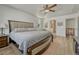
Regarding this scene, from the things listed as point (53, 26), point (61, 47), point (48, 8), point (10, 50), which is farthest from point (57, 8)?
point (10, 50)

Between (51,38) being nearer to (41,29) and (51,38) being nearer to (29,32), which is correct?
(41,29)

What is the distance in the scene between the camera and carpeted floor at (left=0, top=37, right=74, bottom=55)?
1.80 metres

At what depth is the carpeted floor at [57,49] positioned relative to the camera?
1804 mm

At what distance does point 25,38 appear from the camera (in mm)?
1710

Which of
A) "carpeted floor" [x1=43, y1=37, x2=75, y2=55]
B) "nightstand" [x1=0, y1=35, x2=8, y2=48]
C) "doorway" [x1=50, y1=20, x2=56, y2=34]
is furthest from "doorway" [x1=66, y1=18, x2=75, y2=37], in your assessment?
"nightstand" [x1=0, y1=35, x2=8, y2=48]

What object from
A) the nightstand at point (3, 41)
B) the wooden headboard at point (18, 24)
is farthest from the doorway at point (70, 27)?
the nightstand at point (3, 41)

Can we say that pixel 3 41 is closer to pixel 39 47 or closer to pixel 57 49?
pixel 39 47

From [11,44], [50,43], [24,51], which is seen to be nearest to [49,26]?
[50,43]

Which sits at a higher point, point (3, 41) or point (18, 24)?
point (18, 24)

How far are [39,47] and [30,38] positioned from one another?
25cm

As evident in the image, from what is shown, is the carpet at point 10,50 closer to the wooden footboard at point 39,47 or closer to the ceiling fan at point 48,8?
the wooden footboard at point 39,47

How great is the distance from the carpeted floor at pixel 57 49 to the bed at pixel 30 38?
10cm

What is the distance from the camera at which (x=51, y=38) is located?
191 cm
